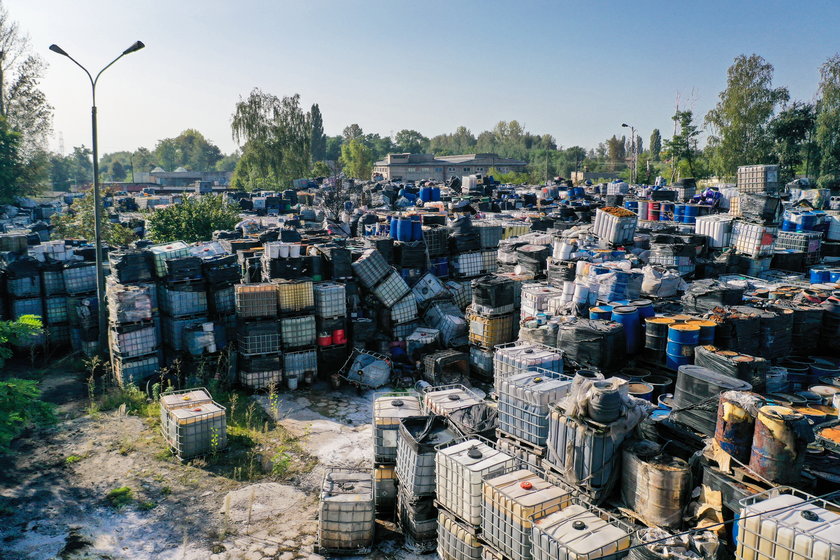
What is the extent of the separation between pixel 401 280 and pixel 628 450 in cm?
805

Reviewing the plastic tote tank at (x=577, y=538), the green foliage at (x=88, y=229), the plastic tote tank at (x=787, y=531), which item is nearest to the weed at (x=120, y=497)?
the plastic tote tank at (x=577, y=538)

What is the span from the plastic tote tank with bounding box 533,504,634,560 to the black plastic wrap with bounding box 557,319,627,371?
3.79 meters

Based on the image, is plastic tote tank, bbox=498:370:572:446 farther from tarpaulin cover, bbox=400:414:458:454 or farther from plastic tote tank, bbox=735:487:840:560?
plastic tote tank, bbox=735:487:840:560

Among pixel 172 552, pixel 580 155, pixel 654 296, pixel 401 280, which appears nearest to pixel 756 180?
pixel 654 296

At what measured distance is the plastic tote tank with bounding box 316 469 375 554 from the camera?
669 centimetres

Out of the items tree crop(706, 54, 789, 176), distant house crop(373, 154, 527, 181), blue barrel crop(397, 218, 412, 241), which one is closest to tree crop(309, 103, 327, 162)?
distant house crop(373, 154, 527, 181)

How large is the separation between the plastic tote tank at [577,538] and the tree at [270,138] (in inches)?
2104

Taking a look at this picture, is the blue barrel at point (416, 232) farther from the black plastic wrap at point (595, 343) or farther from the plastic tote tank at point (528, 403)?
the plastic tote tank at point (528, 403)

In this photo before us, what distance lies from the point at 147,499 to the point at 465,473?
15.4 ft

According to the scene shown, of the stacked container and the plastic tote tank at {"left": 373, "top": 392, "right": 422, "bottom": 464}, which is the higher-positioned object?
the plastic tote tank at {"left": 373, "top": 392, "right": 422, "bottom": 464}

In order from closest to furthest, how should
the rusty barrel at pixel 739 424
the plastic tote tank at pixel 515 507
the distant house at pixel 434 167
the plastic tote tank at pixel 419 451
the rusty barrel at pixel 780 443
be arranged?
the rusty barrel at pixel 780 443 → the plastic tote tank at pixel 515 507 → the rusty barrel at pixel 739 424 → the plastic tote tank at pixel 419 451 → the distant house at pixel 434 167

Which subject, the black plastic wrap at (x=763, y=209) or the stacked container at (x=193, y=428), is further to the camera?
the black plastic wrap at (x=763, y=209)

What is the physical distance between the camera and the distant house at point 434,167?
266 ft

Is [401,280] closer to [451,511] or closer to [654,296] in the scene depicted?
[654,296]
